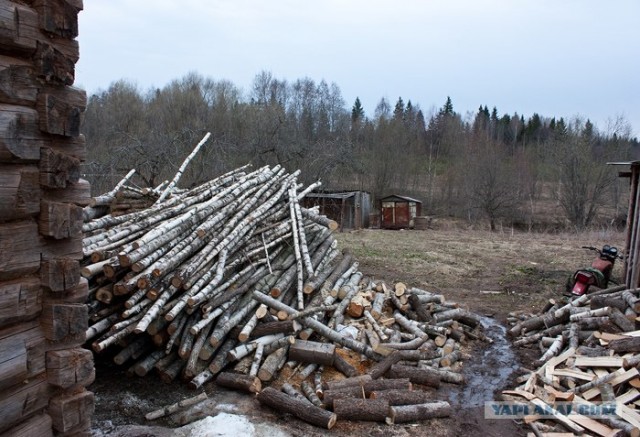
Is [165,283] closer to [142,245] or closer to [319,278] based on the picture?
[142,245]

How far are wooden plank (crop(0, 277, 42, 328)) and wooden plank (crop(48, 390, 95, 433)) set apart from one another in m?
0.59

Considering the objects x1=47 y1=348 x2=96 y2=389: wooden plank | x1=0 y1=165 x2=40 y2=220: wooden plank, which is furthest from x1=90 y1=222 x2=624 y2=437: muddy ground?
x1=0 y1=165 x2=40 y2=220: wooden plank

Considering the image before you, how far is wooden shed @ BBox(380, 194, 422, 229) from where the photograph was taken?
30688 millimetres

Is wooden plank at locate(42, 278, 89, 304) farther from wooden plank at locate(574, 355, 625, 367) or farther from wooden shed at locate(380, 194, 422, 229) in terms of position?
wooden shed at locate(380, 194, 422, 229)

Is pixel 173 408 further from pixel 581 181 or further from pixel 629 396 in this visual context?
pixel 581 181

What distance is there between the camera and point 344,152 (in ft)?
109

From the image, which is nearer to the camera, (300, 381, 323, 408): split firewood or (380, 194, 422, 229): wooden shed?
(300, 381, 323, 408): split firewood

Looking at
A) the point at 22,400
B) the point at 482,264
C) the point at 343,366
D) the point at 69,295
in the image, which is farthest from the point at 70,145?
the point at 482,264

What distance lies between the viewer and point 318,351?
7.18m

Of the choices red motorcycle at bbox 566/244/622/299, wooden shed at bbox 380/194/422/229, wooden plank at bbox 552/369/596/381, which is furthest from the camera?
wooden shed at bbox 380/194/422/229

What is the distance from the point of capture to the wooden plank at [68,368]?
2834mm

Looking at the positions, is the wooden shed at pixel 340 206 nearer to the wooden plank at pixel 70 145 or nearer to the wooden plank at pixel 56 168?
the wooden plank at pixel 70 145

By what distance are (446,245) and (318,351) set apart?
14.3 meters

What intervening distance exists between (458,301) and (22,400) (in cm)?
1060
